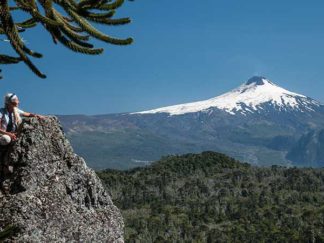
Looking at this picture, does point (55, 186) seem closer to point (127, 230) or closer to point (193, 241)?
point (193, 241)

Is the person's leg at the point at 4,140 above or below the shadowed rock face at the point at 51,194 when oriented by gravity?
above

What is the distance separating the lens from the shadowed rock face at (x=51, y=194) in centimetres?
1360

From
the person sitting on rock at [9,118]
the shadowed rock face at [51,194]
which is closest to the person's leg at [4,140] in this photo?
the person sitting on rock at [9,118]

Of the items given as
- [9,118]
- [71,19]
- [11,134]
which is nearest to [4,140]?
[11,134]

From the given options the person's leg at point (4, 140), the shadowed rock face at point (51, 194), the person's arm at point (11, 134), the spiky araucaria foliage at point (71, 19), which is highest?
the spiky araucaria foliage at point (71, 19)

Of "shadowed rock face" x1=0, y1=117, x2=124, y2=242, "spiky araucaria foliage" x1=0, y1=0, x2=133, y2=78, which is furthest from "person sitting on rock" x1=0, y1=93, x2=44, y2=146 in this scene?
"spiky araucaria foliage" x1=0, y1=0, x2=133, y2=78

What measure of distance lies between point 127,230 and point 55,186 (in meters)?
161

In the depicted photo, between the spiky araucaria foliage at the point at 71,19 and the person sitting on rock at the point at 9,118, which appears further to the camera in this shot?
the person sitting on rock at the point at 9,118

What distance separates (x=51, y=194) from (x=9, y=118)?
2.13 m

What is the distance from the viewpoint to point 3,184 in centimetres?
1434

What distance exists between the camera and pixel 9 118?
1430 cm

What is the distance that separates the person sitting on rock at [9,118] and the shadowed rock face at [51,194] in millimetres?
217

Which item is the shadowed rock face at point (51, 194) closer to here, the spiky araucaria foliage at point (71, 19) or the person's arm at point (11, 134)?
the person's arm at point (11, 134)

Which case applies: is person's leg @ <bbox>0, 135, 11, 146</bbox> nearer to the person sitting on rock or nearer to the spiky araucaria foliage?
the person sitting on rock
